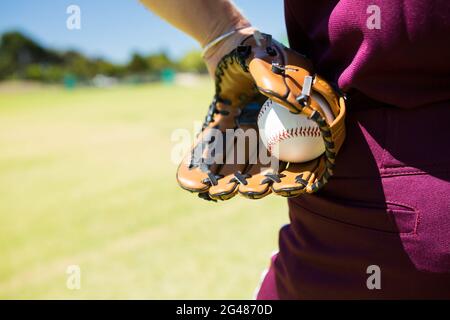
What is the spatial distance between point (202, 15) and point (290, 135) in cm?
41

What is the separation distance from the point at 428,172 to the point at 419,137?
73 mm

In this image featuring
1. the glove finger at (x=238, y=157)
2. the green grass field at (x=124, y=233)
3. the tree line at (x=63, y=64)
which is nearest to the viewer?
the glove finger at (x=238, y=157)

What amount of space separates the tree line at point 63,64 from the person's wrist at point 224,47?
4095 cm

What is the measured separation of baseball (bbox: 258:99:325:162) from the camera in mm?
987

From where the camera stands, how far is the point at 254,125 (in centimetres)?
123

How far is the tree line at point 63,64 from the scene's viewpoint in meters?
42.2

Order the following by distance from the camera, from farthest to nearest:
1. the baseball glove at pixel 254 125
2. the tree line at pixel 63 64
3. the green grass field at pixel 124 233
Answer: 1. the tree line at pixel 63 64
2. the green grass field at pixel 124 233
3. the baseball glove at pixel 254 125

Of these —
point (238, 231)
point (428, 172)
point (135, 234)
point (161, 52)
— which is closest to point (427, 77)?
point (428, 172)

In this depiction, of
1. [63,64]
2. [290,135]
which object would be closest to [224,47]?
[290,135]

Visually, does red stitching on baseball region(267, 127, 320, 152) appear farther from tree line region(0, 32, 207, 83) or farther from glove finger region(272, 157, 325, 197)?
tree line region(0, 32, 207, 83)

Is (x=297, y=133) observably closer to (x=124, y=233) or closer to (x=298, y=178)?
(x=298, y=178)

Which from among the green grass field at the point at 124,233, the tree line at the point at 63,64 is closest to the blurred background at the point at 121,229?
the green grass field at the point at 124,233

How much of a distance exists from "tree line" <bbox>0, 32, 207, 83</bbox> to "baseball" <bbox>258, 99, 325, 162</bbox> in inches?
1622

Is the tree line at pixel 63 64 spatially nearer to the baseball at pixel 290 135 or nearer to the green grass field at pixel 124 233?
the green grass field at pixel 124 233
